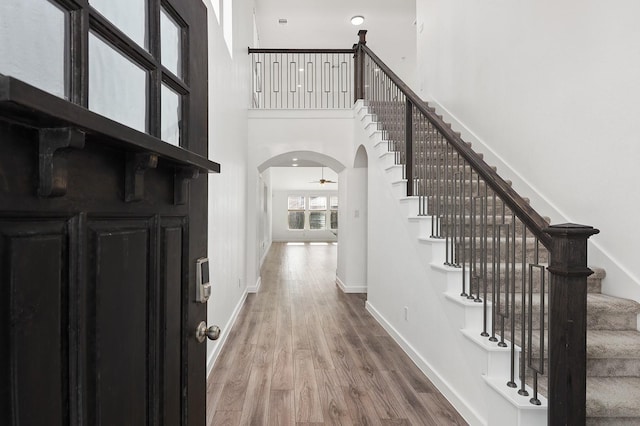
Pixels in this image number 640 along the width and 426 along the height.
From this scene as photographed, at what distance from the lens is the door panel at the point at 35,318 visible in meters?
0.52

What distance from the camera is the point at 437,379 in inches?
106

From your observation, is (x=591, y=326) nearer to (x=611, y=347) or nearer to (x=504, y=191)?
(x=611, y=347)

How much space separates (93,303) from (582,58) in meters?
3.49

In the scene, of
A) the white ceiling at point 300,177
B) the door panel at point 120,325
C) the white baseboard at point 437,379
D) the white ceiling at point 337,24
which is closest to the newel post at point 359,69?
the white ceiling at point 337,24

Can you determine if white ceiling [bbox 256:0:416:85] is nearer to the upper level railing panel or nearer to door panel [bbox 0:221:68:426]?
the upper level railing panel

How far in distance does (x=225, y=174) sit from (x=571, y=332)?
310cm

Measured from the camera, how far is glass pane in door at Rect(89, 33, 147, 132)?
75 centimetres

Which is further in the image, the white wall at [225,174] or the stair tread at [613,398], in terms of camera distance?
the white wall at [225,174]

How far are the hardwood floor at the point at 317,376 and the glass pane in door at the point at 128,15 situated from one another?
2.16 meters

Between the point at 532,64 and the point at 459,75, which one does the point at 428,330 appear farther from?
the point at 459,75

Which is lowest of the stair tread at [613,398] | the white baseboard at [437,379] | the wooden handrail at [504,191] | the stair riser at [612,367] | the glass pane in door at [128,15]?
the white baseboard at [437,379]

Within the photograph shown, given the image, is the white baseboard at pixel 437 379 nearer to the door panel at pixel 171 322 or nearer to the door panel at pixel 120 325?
the door panel at pixel 171 322

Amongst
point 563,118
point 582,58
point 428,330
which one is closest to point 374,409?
point 428,330

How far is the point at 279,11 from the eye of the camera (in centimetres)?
761
